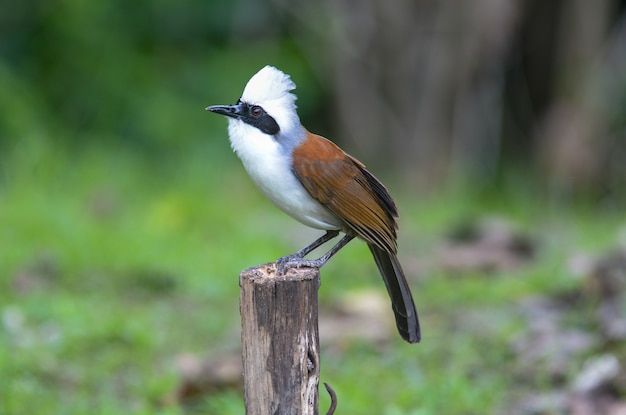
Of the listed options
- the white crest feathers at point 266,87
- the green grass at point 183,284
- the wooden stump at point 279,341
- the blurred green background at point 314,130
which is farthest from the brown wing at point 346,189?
the blurred green background at point 314,130

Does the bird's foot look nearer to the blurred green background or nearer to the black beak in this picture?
the black beak

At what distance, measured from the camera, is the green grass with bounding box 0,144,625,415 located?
4.82 meters

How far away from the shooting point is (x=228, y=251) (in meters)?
7.04

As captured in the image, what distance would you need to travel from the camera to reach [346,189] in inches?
141

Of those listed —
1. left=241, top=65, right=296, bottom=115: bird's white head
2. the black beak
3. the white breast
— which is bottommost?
the white breast

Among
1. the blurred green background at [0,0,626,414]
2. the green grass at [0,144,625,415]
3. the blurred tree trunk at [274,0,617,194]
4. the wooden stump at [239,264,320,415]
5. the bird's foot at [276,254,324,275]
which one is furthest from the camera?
the blurred tree trunk at [274,0,617,194]

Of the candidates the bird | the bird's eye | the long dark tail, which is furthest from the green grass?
the bird's eye

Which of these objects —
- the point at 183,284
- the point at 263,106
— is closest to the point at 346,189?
the point at 263,106

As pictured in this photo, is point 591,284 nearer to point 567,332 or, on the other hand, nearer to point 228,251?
point 567,332

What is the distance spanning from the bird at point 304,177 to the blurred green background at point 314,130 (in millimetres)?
1430

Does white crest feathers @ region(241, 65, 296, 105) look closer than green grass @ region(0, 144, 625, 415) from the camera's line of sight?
Yes

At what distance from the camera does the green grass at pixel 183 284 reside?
482cm

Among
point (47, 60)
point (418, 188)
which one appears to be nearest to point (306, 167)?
point (418, 188)

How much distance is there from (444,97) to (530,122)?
1161mm
